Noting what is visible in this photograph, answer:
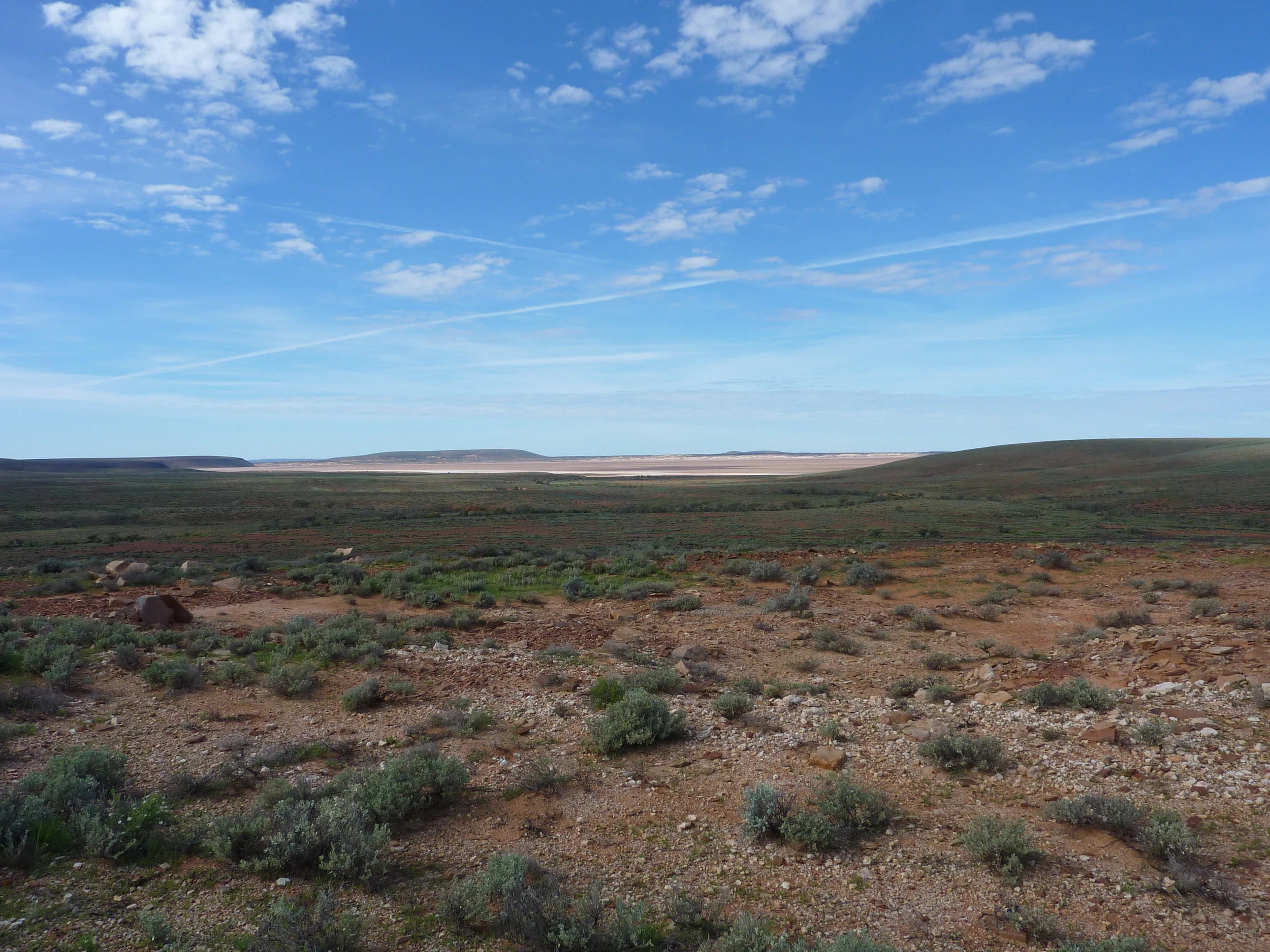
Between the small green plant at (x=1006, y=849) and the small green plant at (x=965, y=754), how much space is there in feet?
5.10

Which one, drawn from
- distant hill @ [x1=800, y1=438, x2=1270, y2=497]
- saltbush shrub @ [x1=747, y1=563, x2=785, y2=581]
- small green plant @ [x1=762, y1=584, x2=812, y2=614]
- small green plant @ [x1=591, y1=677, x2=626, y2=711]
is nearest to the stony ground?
small green plant @ [x1=591, y1=677, x2=626, y2=711]

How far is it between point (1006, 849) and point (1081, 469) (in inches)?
3415

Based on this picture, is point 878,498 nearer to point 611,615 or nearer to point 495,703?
point 611,615

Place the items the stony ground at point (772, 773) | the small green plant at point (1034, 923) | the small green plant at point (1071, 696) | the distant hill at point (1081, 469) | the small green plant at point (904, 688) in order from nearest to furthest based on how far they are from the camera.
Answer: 1. the small green plant at point (1034, 923)
2. the stony ground at point (772, 773)
3. the small green plant at point (1071, 696)
4. the small green plant at point (904, 688)
5. the distant hill at point (1081, 469)

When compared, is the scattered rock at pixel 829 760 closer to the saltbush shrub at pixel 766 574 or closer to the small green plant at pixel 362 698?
the small green plant at pixel 362 698

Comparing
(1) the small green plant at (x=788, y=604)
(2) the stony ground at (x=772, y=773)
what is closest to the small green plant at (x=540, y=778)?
(2) the stony ground at (x=772, y=773)

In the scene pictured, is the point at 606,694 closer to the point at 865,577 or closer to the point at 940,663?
the point at 940,663

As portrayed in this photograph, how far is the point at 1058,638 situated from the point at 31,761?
15074 millimetres

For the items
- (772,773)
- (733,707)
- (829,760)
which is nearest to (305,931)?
(772,773)

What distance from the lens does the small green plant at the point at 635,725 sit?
7957mm

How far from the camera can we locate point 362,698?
9.37 meters

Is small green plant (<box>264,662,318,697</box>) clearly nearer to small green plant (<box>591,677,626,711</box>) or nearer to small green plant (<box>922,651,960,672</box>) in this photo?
small green plant (<box>591,677,626,711</box>)

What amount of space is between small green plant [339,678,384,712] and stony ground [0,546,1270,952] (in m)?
0.14

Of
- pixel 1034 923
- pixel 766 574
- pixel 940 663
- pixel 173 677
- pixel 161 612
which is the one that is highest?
pixel 161 612
